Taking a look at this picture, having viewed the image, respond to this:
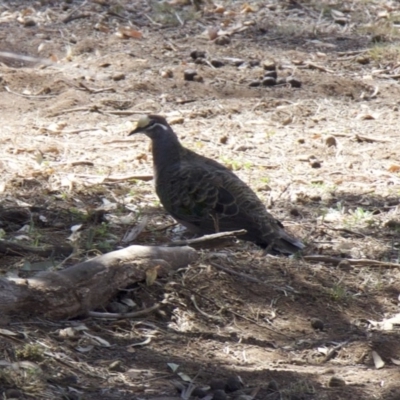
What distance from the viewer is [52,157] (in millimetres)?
8805

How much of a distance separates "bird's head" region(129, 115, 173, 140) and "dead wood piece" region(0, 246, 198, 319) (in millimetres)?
2127

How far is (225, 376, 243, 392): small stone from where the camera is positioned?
4.69 m

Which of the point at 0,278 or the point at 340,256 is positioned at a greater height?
the point at 0,278

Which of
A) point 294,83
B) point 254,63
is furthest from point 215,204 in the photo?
point 254,63

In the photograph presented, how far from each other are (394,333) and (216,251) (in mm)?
1398

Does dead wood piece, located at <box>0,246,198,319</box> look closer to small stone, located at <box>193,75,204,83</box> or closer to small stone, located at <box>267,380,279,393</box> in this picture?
small stone, located at <box>267,380,279,393</box>

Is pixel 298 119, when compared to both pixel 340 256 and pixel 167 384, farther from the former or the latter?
pixel 167 384

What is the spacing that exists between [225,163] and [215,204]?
164 cm

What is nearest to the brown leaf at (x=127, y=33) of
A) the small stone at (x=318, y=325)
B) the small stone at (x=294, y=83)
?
the small stone at (x=294, y=83)

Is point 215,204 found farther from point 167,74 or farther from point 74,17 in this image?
point 74,17

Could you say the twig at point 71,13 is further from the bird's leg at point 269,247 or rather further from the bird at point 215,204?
the bird's leg at point 269,247

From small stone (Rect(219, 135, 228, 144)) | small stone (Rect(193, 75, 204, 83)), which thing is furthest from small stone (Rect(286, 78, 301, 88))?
small stone (Rect(219, 135, 228, 144))

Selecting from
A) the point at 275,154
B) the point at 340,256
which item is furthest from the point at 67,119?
the point at 340,256

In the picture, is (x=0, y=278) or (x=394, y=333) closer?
(x=0, y=278)
